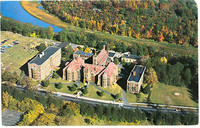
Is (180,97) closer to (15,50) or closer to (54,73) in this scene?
(54,73)

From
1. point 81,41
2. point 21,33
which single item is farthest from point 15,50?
point 81,41

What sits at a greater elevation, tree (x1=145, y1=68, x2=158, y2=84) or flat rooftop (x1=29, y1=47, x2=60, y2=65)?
flat rooftop (x1=29, y1=47, x2=60, y2=65)

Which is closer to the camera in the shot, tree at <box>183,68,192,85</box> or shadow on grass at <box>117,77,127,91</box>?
shadow on grass at <box>117,77,127,91</box>

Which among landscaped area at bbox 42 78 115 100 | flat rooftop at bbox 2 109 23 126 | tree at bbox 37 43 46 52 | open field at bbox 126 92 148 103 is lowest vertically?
flat rooftop at bbox 2 109 23 126

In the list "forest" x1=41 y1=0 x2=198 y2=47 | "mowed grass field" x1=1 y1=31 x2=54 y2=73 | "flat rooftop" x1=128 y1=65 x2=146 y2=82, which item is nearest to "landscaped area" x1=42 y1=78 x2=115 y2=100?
"flat rooftop" x1=128 y1=65 x2=146 y2=82

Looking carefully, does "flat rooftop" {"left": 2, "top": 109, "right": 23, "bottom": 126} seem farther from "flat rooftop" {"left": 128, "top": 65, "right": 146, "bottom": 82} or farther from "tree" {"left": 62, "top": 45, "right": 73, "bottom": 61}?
"tree" {"left": 62, "top": 45, "right": 73, "bottom": 61}

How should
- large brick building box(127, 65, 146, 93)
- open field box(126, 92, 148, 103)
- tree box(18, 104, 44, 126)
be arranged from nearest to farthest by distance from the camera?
1. tree box(18, 104, 44, 126)
2. open field box(126, 92, 148, 103)
3. large brick building box(127, 65, 146, 93)
